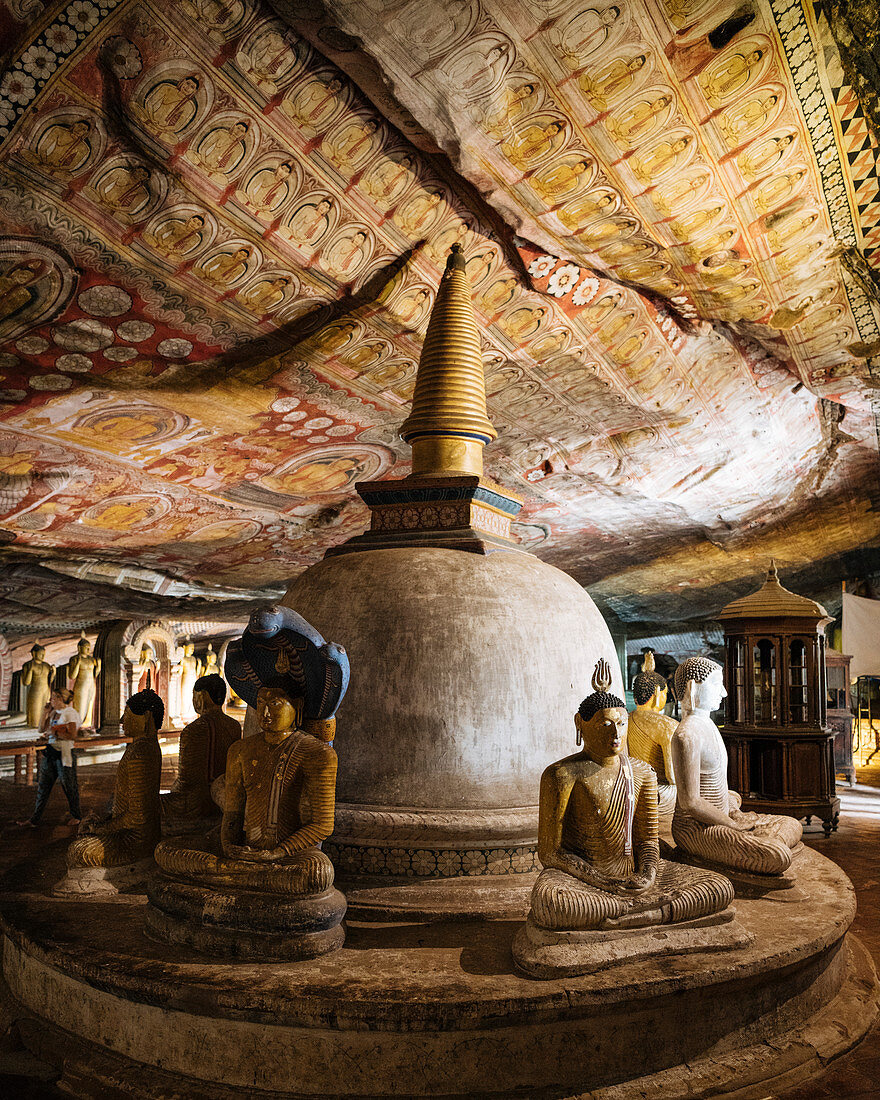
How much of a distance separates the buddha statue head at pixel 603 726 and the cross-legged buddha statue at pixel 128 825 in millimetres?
2252

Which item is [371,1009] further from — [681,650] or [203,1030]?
[681,650]

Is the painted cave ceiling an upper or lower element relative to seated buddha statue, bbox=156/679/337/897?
upper

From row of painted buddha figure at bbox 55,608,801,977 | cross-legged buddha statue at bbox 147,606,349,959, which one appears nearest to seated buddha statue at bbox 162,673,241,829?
row of painted buddha figure at bbox 55,608,801,977

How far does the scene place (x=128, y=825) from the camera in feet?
14.2

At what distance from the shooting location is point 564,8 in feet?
16.5

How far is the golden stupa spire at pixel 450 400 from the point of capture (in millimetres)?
5547

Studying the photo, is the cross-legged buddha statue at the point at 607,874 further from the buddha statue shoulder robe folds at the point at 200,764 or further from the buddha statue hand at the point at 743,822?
the buddha statue shoulder robe folds at the point at 200,764

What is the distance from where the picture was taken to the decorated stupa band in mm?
4164

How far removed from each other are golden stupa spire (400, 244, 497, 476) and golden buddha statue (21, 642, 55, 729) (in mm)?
12497

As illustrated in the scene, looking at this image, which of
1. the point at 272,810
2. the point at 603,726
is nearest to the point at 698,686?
the point at 603,726

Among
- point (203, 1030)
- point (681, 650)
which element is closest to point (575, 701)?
point (203, 1030)

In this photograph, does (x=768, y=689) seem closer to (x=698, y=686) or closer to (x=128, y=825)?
(x=698, y=686)

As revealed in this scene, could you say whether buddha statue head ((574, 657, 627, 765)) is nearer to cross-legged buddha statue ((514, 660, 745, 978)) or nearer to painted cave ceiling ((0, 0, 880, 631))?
cross-legged buddha statue ((514, 660, 745, 978))

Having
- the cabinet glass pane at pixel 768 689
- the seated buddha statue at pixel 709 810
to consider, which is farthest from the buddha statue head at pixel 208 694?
the cabinet glass pane at pixel 768 689
